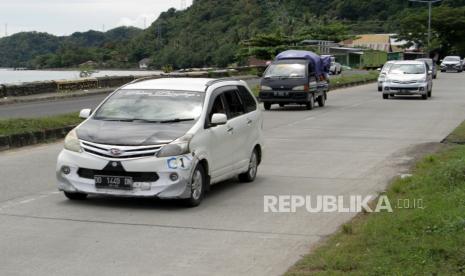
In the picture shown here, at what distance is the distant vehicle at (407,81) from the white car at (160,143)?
76.1 feet

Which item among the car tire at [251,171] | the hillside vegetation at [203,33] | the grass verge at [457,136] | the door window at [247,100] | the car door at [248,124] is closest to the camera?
the car door at [248,124]

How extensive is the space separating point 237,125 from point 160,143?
2.05 meters

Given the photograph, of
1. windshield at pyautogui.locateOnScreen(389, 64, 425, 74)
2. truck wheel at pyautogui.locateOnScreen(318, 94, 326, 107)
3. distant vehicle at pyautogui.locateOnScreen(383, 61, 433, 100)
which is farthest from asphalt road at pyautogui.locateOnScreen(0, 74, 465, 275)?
windshield at pyautogui.locateOnScreen(389, 64, 425, 74)

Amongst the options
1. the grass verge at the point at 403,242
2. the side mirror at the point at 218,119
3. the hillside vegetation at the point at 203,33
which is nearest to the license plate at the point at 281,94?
the hillside vegetation at the point at 203,33

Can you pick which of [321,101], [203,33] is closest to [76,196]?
[321,101]

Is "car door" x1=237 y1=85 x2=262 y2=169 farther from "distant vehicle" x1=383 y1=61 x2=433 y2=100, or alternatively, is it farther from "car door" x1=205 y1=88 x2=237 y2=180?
"distant vehicle" x1=383 y1=61 x2=433 y2=100

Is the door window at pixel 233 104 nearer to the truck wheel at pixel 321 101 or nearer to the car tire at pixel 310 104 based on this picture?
the car tire at pixel 310 104

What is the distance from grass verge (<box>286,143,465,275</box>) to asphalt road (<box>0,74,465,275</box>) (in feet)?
1.21

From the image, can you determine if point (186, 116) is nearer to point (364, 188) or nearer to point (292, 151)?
point (364, 188)

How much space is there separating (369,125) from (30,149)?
9.80 metres

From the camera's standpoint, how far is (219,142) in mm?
10109

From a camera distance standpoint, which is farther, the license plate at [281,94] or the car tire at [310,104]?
the car tire at [310,104]

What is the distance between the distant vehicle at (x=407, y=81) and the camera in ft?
109

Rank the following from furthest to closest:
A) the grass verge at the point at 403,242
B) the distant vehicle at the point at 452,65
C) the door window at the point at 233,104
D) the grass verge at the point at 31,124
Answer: the distant vehicle at the point at 452,65 < the grass verge at the point at 31,124 < the door window at the point at 233,104 < the grass verge at the point at 403,242
